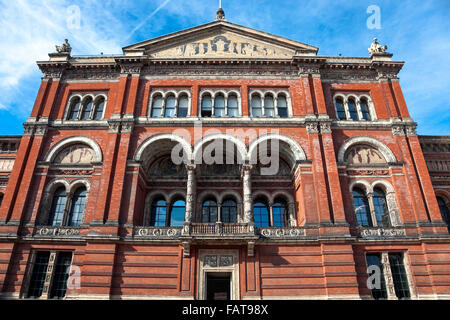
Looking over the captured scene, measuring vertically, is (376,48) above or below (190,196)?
above

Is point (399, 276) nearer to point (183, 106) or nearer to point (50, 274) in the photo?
point (183, 106)

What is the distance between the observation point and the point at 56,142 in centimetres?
2177

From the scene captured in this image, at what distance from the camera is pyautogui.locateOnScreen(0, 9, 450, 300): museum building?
17875 mm

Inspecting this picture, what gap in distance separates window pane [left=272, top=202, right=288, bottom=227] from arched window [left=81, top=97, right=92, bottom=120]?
15.7 meters

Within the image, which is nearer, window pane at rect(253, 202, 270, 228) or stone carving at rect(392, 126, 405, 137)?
stone carving at rect(392, 126, 405, 137)

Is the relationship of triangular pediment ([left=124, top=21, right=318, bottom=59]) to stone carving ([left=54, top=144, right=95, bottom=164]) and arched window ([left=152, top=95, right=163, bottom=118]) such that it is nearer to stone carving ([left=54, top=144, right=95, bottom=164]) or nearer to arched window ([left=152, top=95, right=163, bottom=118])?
arched window ([left=152, top=95, right=163, bottom=118])

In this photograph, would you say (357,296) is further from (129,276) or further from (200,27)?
(200,27)

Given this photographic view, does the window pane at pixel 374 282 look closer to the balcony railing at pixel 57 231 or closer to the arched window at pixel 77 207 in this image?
the balcony railing at pixel 57 231

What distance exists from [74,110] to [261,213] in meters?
16.4

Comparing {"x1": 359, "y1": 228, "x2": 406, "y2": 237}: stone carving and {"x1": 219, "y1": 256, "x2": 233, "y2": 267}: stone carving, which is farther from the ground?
{"x1": 359, "y1": 228, "x2": 406, "y2": 237}: stone carving

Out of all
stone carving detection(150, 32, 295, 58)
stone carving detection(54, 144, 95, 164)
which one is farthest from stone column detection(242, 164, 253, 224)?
stone carving detection(54, 144, 95, 164)

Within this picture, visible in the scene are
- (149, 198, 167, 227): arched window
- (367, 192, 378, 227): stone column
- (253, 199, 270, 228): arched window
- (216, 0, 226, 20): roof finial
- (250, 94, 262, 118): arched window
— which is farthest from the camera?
(216, 0, 226, 20): roof finial

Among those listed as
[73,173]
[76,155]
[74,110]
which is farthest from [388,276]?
[74,110]

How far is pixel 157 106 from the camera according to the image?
23.2 metres
